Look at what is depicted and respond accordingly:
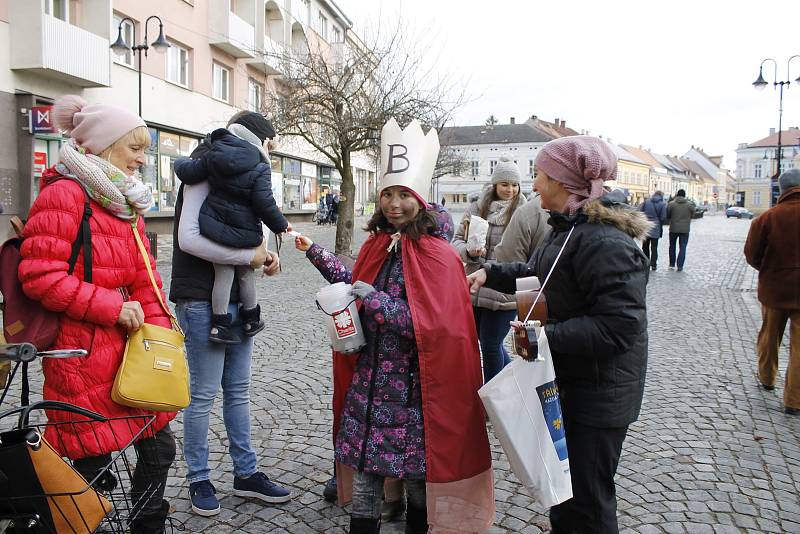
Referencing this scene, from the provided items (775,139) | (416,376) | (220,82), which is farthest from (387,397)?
(775,139)

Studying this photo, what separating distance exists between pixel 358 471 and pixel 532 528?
1.19m

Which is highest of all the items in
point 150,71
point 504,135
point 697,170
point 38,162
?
point 697,170

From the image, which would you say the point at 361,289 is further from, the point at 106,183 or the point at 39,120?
the point at 39,120

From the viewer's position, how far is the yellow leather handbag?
247 centimetres

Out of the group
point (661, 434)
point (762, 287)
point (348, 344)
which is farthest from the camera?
point (762, 287)

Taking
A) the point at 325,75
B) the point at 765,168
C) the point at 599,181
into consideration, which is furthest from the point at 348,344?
the point at 765,168

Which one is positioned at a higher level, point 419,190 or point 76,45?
point 76,45

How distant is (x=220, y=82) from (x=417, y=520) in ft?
84.8

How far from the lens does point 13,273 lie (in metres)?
2.40

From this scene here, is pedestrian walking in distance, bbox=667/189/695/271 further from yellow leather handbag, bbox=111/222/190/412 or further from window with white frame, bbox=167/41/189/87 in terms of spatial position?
window with white frame, bbox=167/41/189/87

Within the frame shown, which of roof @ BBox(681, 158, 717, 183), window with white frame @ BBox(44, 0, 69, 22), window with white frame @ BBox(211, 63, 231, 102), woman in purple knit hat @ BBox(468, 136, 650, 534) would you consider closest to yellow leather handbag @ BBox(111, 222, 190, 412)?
woman in purple knit hat @ BBox(468, 136, 650, 534)

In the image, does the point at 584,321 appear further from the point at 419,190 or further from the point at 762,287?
the point at 762,287

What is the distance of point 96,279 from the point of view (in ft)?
8.36

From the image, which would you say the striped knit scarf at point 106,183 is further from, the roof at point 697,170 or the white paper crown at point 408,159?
the roof at point 697,170
